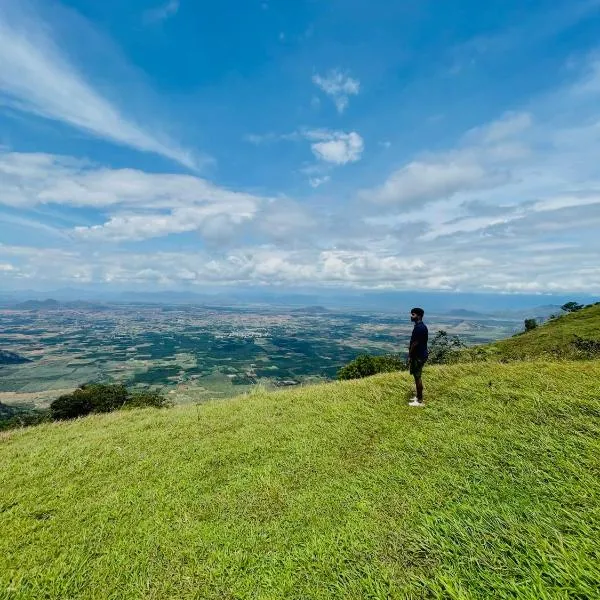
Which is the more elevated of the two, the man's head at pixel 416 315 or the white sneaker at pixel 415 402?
the man's head at pixel 416 315

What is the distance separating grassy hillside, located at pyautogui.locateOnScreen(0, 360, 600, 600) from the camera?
4523 mm

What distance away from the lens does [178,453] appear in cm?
905

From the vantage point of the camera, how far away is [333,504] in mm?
6266

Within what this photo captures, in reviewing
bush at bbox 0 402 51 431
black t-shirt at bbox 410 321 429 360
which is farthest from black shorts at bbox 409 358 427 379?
bush at bbox 0 402 51 431

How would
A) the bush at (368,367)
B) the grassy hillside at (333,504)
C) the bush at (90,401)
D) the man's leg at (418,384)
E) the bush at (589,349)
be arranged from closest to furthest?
the grassy hillside at (333,504) → the man's leg at (418,384) → the bush at (589,349) → the bush at (90,401) → the bush at (368,367)

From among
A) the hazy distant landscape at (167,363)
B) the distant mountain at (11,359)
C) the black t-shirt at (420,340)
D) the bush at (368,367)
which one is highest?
the black t-shirt at (420,340)

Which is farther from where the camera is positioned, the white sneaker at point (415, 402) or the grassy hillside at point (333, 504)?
the white sneaker at point (415, 402)

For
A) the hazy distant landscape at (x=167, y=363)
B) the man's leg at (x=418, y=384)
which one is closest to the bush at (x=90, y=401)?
the man's leg at (x=418, y=384)

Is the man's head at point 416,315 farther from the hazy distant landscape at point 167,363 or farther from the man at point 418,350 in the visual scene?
the hazy distant landscape at point 167,363

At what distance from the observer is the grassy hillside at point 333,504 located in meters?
4.52

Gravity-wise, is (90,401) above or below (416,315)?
below

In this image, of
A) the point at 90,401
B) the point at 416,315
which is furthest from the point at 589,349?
the point at 90,401

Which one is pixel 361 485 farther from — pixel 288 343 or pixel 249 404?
pixel 288 343

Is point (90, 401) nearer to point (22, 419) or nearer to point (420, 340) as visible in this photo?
point (22, 419)
